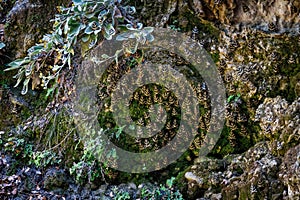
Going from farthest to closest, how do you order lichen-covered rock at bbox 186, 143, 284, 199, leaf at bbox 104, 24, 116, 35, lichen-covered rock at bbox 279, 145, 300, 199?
leaf at bbox 104, 24, 116, 35
lichen-covered rock at bbox 186, 143, 284, 199
lichen-covered rock at bbox 279, 145, 300, 199

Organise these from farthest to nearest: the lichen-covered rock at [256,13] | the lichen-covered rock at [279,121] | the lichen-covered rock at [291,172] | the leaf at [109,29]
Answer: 1. the lichen-covered rock at [256,13]
2. the leaf at [109,29]
3. the lichen-covered rock at [279,121]
4. the lichen-covered rock at [291,172]

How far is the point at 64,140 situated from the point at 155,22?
1197mm

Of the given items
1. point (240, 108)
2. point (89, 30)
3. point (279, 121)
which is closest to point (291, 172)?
point (279, 121)

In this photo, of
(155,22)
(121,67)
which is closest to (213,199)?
(121,67)

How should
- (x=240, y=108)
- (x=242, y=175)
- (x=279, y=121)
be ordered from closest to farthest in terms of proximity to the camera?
(x=242, y=175) < (x=279, y=121) < (x=240, y=108)

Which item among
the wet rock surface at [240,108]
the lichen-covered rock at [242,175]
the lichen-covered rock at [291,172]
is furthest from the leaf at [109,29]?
the lichen-covered rock at [291,172]

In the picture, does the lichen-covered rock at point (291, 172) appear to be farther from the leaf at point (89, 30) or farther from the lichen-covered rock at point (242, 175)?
the leaf at point (89, 30)

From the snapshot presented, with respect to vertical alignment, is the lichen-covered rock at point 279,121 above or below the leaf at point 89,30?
below

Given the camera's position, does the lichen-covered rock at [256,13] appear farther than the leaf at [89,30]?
Yes

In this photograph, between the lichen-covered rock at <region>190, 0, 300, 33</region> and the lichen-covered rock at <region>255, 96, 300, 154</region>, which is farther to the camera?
the lichen-covered rock at <region>190, 0, 300, 33</region>

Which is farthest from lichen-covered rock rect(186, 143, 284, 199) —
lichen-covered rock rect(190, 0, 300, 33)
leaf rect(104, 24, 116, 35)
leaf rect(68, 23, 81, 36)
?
leaf rect(68, 23, 81, 36)

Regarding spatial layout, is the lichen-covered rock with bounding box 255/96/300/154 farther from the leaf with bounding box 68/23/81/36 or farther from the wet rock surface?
the leaf with bounding box 68/23/81/36

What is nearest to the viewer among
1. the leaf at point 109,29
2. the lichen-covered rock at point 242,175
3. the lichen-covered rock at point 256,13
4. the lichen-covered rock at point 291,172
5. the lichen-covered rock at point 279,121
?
the lichen-covered rock at point 291,172

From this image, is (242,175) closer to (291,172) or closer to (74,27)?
(291,172)
